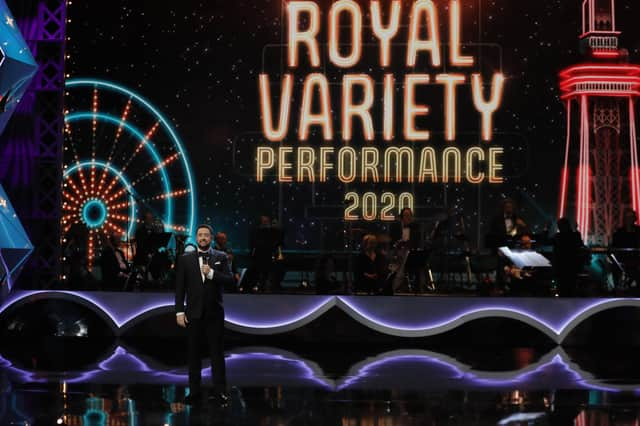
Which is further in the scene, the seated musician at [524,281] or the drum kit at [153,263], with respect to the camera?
the drum kit at [153,263]

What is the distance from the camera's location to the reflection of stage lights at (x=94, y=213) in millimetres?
16859

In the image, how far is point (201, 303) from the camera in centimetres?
711

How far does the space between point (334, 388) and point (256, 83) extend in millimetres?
10660

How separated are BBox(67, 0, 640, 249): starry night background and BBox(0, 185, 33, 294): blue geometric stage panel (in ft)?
22.1

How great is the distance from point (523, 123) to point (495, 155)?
1390mm

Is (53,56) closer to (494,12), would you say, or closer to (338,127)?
(338,127)

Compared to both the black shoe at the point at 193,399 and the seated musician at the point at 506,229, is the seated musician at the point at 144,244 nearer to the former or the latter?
the seated musician at the point at 506,229

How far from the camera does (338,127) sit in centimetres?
1741

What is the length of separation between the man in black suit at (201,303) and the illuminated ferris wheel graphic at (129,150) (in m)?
10.2

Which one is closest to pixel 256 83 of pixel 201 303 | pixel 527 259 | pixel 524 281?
pixel 524 281

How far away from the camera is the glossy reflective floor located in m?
6.61

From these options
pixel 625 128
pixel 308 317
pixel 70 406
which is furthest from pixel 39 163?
pixel 625 128

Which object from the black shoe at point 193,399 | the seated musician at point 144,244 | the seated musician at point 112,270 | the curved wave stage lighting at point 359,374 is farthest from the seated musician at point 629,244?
the black shoe at point 193,399

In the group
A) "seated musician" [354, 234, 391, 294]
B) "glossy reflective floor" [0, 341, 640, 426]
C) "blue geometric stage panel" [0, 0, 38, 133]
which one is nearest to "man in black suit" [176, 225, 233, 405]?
"glossy reflective floor" [0, 341, 640, 426]
